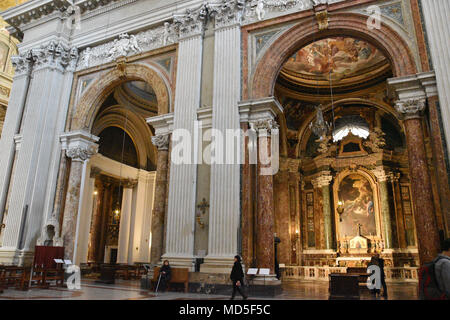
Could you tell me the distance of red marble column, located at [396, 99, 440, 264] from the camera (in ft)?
23.7

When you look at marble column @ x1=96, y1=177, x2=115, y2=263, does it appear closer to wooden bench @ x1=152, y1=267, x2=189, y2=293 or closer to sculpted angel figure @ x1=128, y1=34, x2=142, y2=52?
sculpted angel figure @ x1=128, y1=34, x2=142, y2=52

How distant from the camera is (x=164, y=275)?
8273 mm

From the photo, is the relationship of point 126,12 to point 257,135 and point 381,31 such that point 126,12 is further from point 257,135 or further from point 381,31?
point 381,31

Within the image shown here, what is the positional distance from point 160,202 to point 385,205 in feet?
33.4

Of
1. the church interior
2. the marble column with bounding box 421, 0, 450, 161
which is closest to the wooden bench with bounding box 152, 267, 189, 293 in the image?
the church interior

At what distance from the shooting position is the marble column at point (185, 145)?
9.08 m

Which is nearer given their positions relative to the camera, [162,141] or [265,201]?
[265,201]

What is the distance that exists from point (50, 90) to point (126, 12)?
3602 mm

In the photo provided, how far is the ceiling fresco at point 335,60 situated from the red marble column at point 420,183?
719 cm

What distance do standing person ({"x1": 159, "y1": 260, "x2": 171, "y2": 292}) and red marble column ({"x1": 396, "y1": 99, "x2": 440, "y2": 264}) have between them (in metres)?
5.24

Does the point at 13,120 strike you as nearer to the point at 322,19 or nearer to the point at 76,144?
the point at 76,144

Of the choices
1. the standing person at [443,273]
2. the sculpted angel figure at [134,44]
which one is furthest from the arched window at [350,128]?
the standing person at [443,273]

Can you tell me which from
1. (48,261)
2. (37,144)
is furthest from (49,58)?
(48,261)
